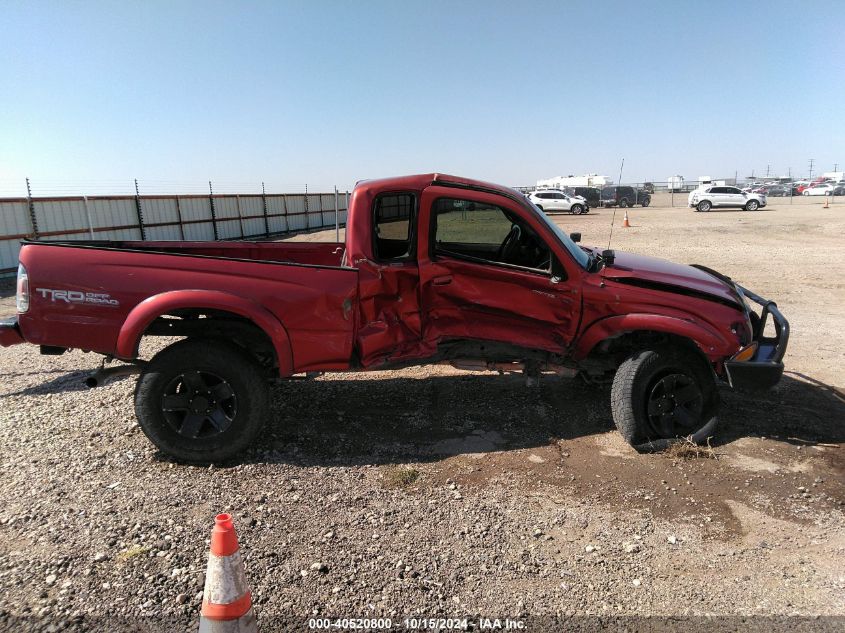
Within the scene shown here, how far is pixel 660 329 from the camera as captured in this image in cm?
416

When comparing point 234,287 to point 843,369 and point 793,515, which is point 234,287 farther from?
point 843,369

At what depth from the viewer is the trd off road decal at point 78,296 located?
144 inches

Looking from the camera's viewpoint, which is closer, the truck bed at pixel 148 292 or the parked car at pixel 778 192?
the truck bed at pixel 148 292

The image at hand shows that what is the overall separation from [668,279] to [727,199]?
39.6m

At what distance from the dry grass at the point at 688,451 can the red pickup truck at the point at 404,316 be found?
0.29 ft

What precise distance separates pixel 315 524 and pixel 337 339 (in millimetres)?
1303

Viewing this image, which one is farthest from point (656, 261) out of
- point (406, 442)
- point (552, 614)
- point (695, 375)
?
point (552, 614)

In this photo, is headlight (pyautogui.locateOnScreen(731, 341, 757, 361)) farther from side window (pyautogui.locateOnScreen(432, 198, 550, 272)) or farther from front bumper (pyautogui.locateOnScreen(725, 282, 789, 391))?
side window (pyautogui.locateOnScreen(432, 198, 550, 272))

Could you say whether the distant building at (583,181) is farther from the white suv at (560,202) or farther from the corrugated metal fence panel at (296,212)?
the corrugated metal fence panel at (296,212)

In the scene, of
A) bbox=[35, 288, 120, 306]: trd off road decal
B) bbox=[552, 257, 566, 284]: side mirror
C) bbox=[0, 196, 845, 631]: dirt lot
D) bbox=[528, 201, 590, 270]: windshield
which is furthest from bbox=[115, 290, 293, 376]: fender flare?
bbox=[528, 201, 590, 270]: windshield

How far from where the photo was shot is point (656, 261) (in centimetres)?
509

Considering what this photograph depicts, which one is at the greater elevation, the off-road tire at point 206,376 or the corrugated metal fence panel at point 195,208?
the corrugated metal fence panel at point 195,208

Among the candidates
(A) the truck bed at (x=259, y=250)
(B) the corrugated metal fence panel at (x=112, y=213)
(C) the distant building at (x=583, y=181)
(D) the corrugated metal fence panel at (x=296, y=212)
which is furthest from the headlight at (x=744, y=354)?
(C) the distant building at (x=583, y=181)

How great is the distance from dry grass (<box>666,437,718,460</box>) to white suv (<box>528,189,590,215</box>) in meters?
35.9
